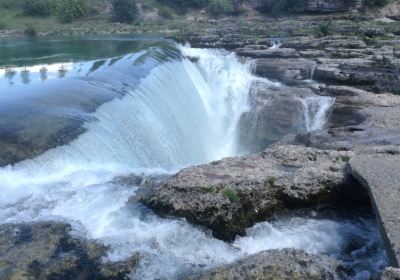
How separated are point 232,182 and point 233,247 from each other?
1.53 metres

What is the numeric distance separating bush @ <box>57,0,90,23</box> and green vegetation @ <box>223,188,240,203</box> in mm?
67357

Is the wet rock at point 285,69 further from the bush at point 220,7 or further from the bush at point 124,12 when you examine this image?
the bush at point 124,12

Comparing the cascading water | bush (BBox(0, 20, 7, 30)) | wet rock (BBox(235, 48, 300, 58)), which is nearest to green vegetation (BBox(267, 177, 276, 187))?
the cascading water

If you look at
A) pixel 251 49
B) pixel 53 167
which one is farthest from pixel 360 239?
pixel 251 49

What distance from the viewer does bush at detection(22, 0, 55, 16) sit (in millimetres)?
71438

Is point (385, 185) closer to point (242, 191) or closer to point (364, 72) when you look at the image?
point (242, 191)

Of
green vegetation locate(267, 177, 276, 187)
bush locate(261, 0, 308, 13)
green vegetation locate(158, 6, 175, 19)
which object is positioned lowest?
green vegetation locate(158, 6, 175, 19)

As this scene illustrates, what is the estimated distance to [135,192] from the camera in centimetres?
951

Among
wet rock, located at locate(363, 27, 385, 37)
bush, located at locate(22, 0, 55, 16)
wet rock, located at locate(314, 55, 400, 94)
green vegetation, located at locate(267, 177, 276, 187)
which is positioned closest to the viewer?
green vegetation, located at locate(267, 177, 276, 187)

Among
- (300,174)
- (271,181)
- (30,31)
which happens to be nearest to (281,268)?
(271,181)

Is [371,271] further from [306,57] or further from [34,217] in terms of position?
[306,57]

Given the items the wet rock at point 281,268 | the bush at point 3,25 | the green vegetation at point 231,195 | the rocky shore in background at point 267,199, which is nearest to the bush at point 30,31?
→ the bush at point 3,25

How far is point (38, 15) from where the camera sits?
72.1m

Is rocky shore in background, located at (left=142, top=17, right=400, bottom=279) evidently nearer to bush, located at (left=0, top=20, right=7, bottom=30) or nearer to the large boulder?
the large boulder
